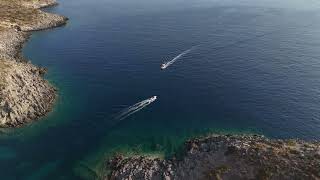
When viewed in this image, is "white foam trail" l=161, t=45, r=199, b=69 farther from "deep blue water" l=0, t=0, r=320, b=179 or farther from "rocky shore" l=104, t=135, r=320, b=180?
"rocky shore" l=104, t=135, r=320, b=180

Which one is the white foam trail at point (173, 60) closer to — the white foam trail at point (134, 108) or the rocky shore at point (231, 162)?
the white foam trail at point (134, 108)

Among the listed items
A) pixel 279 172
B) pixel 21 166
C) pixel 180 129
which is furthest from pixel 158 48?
pixel 279 172

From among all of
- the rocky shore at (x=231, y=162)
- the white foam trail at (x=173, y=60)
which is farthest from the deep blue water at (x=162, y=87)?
the rocky shore at (x=231, y=162)

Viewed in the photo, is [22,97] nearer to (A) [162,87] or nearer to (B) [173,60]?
(A) [162,87]

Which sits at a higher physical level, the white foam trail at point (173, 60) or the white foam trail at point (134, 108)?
the white foam trail at point (173, 60)

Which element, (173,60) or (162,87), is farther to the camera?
(173,60)

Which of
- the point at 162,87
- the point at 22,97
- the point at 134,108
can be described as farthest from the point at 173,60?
the point at 22,97
